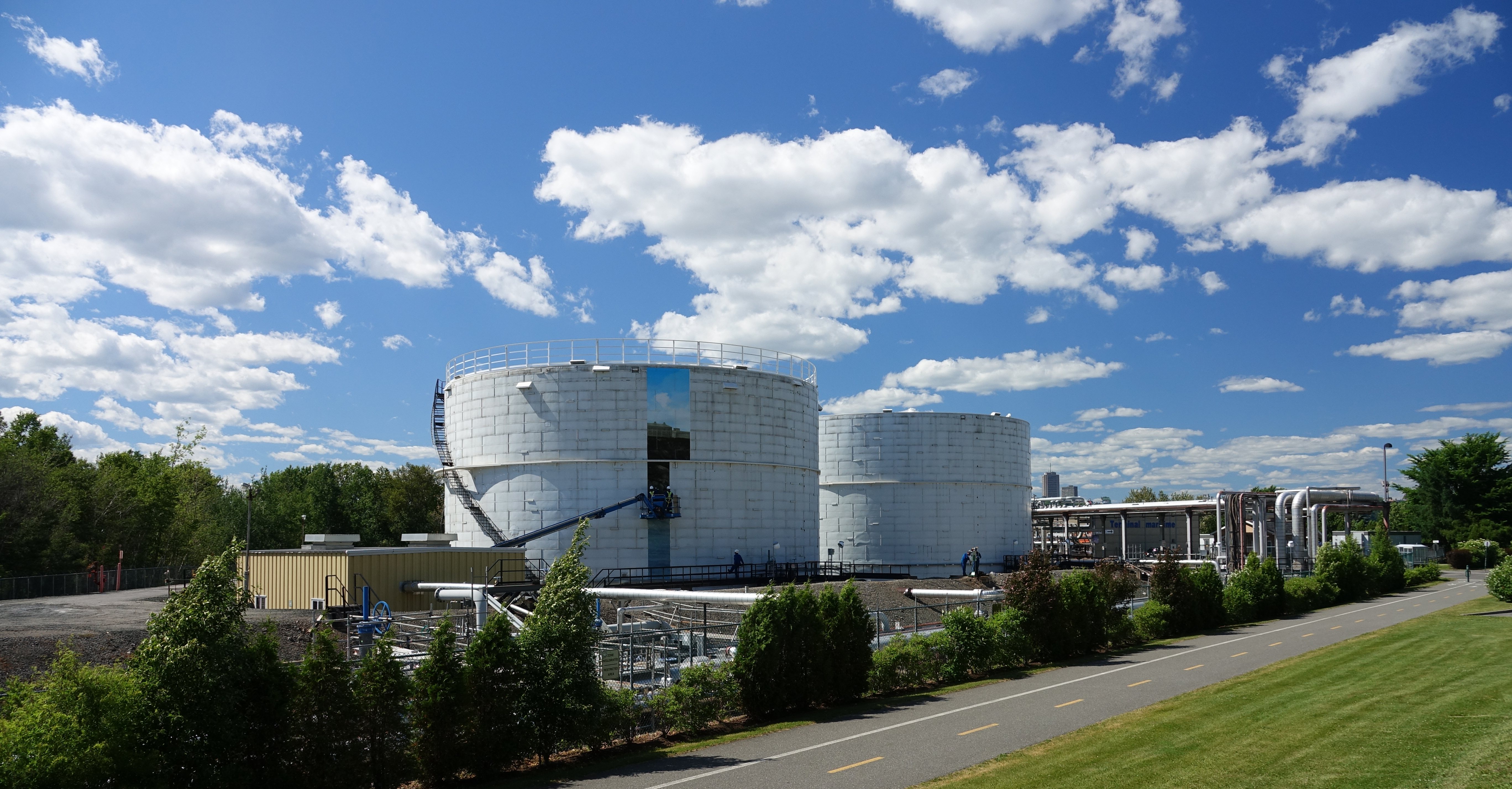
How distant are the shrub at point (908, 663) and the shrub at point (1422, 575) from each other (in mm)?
43136

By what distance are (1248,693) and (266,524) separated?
92.7 meters

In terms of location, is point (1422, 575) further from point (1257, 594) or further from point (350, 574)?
point (350, 574)

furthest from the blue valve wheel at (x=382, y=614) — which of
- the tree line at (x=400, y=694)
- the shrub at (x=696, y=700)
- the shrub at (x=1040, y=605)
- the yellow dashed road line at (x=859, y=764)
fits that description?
the shrub at (x=1040, y=605)

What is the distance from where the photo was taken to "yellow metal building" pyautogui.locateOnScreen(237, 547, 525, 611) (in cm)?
3262

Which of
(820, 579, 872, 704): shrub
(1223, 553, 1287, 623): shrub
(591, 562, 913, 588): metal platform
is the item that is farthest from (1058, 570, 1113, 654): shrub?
(591, 562, 913, 588): metal platform

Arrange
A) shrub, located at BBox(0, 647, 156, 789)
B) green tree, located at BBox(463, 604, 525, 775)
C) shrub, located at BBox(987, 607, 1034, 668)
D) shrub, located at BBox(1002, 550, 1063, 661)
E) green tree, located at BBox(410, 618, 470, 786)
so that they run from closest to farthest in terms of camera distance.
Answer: shrub, located at BBox(0, 647, 156, 789)
green tree, located at BBox(410, 618, 470, 786)
green tree, located at BBox(463, 604, 525, 775)
shrub, located at BBox(987, 607, 1034, 668)
shrub, located at BBox(1002, 550, 1063, 661)

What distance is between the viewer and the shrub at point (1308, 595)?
40469 millimetres

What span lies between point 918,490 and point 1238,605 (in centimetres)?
2854

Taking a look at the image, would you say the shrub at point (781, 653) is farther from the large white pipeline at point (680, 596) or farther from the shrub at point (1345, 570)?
the shrub at point (1345, 570)

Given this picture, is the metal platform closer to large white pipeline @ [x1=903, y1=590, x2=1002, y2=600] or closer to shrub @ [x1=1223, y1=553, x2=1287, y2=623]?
large white pipeline @ [x1=903, y1=590, x2=1002, y2=600]

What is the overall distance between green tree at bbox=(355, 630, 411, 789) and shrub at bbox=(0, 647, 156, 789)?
277 centimetres

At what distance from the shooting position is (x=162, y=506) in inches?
2689

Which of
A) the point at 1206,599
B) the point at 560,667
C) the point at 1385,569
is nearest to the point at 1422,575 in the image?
the point at 1385,569

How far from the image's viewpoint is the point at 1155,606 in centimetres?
3183
